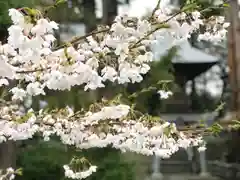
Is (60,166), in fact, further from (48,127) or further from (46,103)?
(48,127)

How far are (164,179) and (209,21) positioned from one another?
422cm

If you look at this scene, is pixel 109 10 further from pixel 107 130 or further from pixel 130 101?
pixel 107 130

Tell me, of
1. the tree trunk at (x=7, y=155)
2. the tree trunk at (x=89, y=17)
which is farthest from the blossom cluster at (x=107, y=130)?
the tree trunk at (x=89, y=17)

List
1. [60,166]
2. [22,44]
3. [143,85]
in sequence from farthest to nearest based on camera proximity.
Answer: [143,85], [60,166], [22,44]

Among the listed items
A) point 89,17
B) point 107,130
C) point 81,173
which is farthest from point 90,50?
point 89,17

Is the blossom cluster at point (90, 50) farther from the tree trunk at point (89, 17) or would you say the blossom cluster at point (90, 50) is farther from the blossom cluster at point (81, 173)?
the tree trunk at point (89, 17)

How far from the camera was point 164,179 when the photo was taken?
5531 millimetres

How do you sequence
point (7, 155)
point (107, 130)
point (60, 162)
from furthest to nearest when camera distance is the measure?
point (60, 162), point (7, 155), point (107, 130)

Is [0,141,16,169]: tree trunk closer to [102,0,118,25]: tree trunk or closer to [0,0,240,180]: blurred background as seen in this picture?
Result: [0,0,240,180]: blurred background

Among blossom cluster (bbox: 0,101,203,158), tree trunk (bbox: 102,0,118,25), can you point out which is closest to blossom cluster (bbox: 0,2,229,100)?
blossom cluster (bbox: 0,101,203,158)

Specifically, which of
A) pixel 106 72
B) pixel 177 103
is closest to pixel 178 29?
pixel 106 72

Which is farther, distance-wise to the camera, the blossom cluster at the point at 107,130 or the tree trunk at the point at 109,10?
the tree trunk at the point at 109,10

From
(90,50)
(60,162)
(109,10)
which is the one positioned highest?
(109,10)

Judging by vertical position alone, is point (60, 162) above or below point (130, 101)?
below
